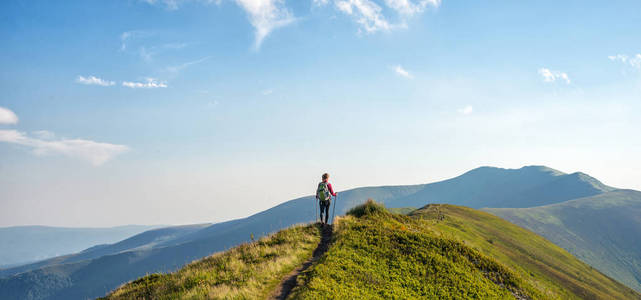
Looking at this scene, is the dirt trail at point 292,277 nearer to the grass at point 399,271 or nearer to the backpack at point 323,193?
the grass at point 399,271

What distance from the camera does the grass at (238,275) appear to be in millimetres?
13648

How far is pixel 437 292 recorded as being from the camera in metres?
15.2

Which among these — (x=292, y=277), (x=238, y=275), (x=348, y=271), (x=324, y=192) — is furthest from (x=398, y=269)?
(x=324, y=192)

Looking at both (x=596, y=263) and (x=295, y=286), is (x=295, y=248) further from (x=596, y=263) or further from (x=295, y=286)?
(x=596, y=263)

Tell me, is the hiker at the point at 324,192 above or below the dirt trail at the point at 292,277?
above

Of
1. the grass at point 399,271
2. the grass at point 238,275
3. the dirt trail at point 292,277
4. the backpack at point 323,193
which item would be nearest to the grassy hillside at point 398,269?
the grass at point 399,271

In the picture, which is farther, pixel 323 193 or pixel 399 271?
pixel 323 193

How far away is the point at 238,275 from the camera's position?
50.4 feet

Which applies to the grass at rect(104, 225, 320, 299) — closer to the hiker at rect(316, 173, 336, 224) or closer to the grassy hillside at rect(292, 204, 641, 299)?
the grassy hillside at rect(292, 204, 641, 299)

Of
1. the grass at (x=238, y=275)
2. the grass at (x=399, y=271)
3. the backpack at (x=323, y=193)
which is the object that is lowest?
the grass at (x=399, y=271)

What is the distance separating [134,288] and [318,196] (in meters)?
12.5

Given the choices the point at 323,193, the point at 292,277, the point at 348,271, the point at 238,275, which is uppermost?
the point at 323,193

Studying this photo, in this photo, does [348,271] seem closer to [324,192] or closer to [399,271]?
[399,271]

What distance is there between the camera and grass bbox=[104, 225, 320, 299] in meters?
13.6
